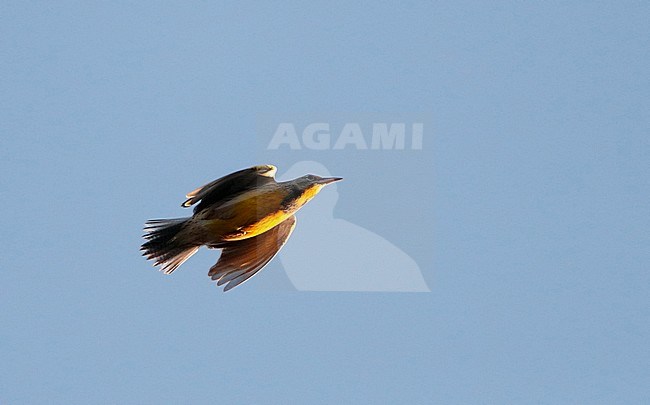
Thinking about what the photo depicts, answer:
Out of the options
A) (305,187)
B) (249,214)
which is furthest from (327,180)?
(249,214)

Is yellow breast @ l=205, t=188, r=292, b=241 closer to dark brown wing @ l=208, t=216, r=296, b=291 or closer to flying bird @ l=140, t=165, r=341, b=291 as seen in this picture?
flying bird @ l=140, t=165, r=341, b=291

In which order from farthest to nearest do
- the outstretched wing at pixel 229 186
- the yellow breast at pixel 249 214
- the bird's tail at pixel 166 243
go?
the bird's tail at pixel 166 243, the outstretched wing at pixel 229 186, the yellow breast at pixel 249 214

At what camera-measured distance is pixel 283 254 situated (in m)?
15.9

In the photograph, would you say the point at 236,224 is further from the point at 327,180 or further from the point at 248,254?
the point at 327,180

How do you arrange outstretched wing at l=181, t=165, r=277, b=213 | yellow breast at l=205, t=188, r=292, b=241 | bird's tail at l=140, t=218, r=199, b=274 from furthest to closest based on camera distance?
bird's tail at l=140, t=218, r=199, b=274, outstretched wing at l=181, t=165, r=277, b=213, yellow breast at l=205, t=188, r=292, b=241

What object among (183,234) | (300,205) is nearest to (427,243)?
(300,205)

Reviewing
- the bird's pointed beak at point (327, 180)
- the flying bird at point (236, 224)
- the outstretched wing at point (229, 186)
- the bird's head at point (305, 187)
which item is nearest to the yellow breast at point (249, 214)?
the flying bird at point (236, 224)

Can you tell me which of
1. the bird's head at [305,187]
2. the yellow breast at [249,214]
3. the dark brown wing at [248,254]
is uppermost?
the bird's head at [305,187]

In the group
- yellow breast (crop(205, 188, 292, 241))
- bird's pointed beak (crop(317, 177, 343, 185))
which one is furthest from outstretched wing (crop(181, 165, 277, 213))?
bird's pointed beak (crop(317, 177, 343, 185))

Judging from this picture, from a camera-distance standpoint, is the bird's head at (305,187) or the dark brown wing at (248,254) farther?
the dark brown wing at (248,254)

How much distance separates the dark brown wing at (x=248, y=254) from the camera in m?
15.5

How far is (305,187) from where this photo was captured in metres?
14.8

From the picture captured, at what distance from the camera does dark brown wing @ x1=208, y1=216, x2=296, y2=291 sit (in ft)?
50.8

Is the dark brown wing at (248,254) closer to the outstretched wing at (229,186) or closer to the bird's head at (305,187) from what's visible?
the outstretched wing at (229,186)
